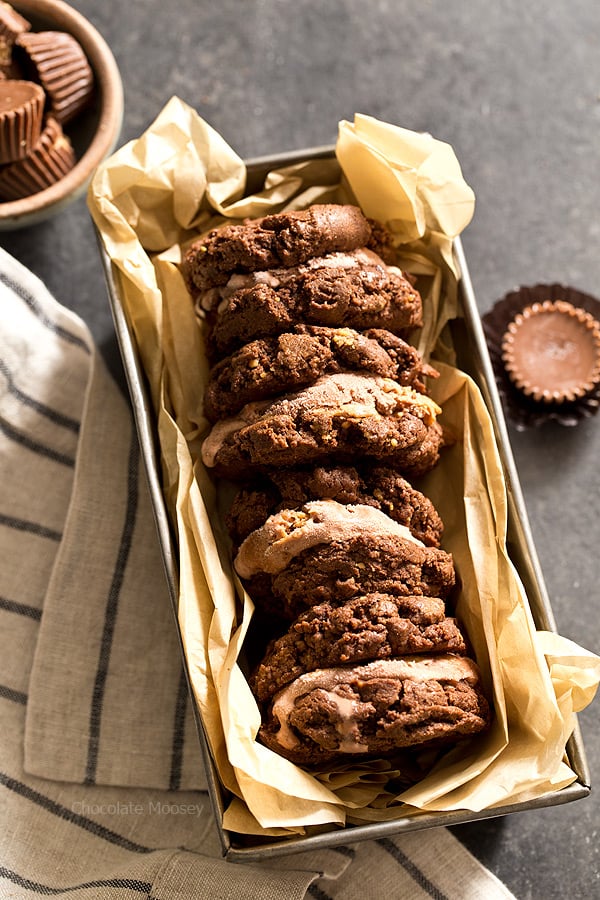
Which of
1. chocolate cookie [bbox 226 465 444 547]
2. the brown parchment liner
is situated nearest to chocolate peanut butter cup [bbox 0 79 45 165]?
the brown parchment liner

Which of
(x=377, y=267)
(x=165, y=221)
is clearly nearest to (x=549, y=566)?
(x=377, y=267)

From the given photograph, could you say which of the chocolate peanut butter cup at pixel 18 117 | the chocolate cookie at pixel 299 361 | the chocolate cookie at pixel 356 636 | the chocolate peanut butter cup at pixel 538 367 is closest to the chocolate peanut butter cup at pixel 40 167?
the chocolate peanut butter cup at pixel 18 117

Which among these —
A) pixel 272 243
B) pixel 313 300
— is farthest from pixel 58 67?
pixel 313 300

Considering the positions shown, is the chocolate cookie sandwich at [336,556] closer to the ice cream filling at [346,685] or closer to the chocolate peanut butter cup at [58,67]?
the ice cream filling at [346,685]

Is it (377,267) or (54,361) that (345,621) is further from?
(54,361)

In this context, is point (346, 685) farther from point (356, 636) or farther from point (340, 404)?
point (340, 404)
